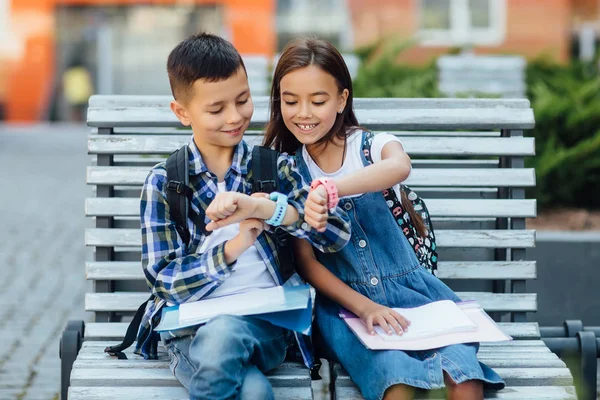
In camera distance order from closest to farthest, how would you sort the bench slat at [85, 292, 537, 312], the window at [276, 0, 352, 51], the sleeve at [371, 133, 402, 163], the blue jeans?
the blue jeans → the sleeve at [371, 133, 402, 163] → the bench slat at [85, 292, 537, 312] → the window at [276, 0, 352, 51]

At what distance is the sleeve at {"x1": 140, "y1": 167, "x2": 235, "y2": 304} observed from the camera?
2.96 m

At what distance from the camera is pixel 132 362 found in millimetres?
3104

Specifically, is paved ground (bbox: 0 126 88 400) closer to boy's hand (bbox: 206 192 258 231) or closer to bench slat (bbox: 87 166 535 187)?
bench slat (bbox: 87 166 535 187)

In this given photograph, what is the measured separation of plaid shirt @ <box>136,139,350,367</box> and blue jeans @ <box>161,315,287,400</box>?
0.13 metres

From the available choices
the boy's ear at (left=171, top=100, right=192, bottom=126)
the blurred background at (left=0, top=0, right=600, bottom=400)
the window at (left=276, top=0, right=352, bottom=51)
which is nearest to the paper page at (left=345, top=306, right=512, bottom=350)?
the boy's ear at (left=171, top=100, right=192, bottom=126)

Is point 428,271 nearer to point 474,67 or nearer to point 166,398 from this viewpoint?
point 166,398

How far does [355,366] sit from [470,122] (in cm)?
110

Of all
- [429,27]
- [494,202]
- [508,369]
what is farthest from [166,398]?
[429,27]

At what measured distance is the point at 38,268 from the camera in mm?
7324

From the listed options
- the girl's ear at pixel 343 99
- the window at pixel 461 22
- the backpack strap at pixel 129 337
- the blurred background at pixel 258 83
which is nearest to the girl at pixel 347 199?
the girl's ear at pixel 343 99

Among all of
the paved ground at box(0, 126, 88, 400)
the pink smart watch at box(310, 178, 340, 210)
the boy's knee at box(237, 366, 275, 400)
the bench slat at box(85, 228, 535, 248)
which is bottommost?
the paved ground at box(0, 126, 88, 400)

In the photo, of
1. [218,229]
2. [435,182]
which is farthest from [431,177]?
[218,229]

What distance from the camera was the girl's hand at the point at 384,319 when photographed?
2.98 m

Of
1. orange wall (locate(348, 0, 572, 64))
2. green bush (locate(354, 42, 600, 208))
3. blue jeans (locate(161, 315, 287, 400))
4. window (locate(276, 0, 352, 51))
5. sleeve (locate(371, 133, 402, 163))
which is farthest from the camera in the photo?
window (locate(276, 0, 352, 51))
